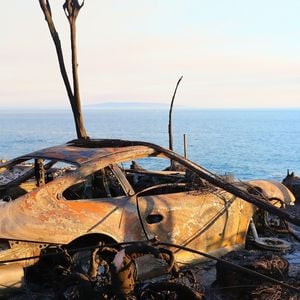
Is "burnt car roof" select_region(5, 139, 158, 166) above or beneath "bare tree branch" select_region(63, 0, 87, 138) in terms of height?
beneath

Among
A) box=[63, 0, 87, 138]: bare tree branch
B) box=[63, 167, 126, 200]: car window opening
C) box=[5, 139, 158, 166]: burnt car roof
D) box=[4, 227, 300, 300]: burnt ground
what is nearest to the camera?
box=[4, 227, 300, 300]: burnt ground

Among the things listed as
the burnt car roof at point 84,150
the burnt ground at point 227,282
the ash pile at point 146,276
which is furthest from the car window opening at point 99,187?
the burnt ground at point 227,282

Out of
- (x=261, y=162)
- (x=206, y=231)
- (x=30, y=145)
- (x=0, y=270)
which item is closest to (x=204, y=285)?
(x=206, y=231)

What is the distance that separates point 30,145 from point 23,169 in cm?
5733

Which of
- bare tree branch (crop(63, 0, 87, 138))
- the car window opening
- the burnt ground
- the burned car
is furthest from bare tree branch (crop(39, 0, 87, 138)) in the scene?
the burnt ground

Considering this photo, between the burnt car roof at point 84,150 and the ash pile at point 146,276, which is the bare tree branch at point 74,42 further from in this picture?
the ash pile at point 146,276

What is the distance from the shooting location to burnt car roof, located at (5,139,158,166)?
621 centimetres

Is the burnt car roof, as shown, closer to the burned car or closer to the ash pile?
the burned car

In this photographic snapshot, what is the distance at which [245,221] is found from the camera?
754cm

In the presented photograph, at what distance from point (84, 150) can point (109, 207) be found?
918 millimetres

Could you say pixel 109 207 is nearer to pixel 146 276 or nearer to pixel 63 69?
pixel 146 276

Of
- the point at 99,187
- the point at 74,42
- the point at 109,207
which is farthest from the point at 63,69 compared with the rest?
the point at 109,207

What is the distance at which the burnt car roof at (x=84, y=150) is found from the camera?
245 inches

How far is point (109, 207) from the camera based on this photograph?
5980 millimetres
